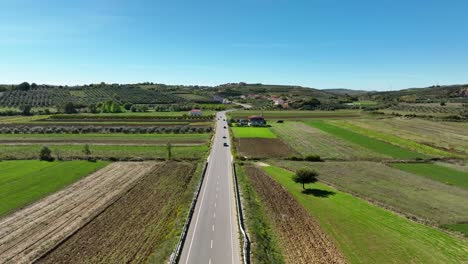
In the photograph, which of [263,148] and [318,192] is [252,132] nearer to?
[263,148]

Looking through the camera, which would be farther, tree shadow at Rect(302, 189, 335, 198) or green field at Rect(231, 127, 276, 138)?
green field at Rect(231, 127, 276, 138)

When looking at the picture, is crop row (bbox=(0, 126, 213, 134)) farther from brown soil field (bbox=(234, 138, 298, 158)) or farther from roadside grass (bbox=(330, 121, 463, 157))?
roadside grass (bbox=(330, 121, 463, 157))

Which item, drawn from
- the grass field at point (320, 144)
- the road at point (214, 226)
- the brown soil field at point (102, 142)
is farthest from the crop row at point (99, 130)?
the road at point (214, 226)

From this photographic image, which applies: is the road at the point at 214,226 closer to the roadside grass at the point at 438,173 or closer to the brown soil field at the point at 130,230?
the brown soil field at the point at 130,230


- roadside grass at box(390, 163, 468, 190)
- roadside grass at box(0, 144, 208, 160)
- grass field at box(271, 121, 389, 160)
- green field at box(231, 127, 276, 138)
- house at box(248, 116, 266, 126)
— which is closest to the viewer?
roadside grass at box(390, 163, 468, 190)

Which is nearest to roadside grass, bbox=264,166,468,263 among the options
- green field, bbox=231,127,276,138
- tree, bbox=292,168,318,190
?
tree, bbox=292,168,318,190

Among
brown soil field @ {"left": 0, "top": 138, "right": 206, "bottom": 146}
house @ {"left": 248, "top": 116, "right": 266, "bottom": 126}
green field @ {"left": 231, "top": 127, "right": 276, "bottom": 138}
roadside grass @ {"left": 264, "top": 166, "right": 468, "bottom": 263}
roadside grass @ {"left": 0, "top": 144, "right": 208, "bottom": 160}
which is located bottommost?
roadside grass @ {"left": 264, "top": 166, "right": 468, "bottom": 263}

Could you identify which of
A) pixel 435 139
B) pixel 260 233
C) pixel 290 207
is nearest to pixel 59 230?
pixel 260 233
